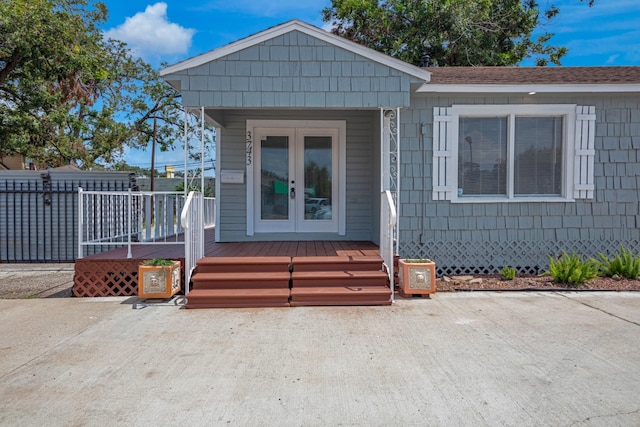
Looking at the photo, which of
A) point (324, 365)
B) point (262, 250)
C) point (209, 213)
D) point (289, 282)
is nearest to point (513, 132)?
point (289, 282)

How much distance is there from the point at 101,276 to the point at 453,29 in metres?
13.3

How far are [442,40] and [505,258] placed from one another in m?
10.3

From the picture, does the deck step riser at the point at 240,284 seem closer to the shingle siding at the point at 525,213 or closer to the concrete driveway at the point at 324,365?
the concrete driveway at the point at 324,365

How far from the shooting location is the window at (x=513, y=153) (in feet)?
22.4

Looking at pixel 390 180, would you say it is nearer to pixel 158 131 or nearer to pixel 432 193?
pixel 432 193

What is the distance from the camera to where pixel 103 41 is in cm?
1670

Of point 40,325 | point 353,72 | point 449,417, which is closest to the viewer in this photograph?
point 449,417

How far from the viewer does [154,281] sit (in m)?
5.59

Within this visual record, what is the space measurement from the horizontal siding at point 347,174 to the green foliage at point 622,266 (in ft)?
12.2

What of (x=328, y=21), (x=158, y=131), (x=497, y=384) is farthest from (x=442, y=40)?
(x=497, y=384)

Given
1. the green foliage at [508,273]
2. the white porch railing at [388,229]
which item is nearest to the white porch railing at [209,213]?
the white porch railing at [388,229]

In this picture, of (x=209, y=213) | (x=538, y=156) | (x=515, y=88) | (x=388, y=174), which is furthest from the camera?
(x=209, y=213)

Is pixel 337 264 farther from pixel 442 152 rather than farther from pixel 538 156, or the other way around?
pixel 538 156

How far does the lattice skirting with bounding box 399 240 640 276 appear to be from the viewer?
6.89m
